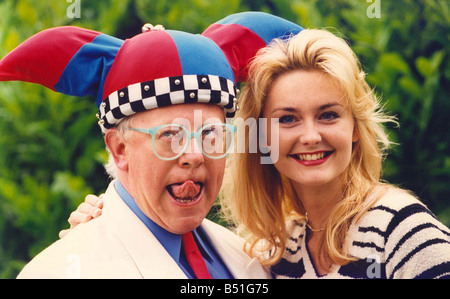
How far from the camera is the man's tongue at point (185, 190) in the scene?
233 centimetres

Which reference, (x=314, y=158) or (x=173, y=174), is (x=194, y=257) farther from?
(x=314, y=158)

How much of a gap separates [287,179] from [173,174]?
0.89 m

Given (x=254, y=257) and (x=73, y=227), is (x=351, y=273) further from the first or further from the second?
(x=73, y=227)

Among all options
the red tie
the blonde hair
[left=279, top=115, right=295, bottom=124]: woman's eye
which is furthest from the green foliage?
[left=279, top=115, right=295, bottom=124]: woman's eye

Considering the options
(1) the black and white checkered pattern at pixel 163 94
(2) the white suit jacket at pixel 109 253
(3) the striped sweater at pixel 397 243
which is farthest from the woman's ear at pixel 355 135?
(2) the white suit jacket at pixel 109 253

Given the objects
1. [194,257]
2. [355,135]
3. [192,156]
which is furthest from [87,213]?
[355,135]

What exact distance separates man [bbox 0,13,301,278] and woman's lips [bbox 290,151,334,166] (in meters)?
0.39

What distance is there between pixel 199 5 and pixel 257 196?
2.06 metres

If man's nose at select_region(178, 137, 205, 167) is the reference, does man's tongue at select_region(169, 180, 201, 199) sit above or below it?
below

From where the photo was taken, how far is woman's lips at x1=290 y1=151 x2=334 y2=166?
2648 mm

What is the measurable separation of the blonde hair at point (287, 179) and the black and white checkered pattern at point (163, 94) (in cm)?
47

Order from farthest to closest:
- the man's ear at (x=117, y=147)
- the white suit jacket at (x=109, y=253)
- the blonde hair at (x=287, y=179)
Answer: the blonde hair at (x=287, y=179), the man's ear at (x=117, y=147), the white suit jacket at (x=109, y=253)

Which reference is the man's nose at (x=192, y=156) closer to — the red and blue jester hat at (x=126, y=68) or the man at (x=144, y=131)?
the man at (x=144, y=131)

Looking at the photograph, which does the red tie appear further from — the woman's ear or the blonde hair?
the woman's ear
